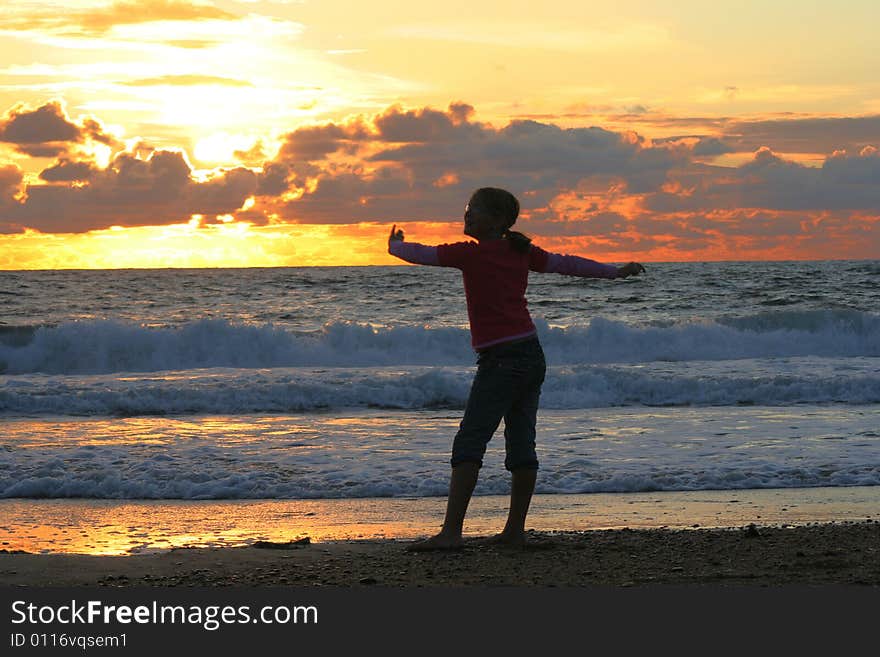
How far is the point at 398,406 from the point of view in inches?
553

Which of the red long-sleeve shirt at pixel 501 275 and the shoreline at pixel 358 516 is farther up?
the red long-sleeve shirt at pixel 501 275

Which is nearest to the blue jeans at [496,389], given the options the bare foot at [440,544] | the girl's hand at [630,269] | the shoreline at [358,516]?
the bare foot at [440,544]

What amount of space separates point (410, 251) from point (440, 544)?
5.24 feet

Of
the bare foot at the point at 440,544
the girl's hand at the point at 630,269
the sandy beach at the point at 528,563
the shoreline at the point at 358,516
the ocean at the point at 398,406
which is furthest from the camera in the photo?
the ocean at the point at 398,406

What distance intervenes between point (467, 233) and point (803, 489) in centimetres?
386

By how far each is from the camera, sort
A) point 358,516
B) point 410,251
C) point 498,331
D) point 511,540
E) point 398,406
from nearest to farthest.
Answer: point 410,251 < point 498,331 < point 511,540 < point 358,516 < point 398,406

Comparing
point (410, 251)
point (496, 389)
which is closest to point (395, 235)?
point (410, 251)

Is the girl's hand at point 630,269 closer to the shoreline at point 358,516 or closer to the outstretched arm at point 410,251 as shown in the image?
the outstretched arm at point 410,251

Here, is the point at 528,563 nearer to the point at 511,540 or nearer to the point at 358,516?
the point at 511,540

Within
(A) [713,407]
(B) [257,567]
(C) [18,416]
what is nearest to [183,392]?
(C) [18,416]

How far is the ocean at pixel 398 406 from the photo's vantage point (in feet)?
26.3

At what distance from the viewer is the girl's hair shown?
5191mm

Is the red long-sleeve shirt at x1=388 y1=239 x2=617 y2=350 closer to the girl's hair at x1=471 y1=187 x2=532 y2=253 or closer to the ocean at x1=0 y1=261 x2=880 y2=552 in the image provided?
the girl's hair at x1=471 y1=187 x2=532 y2=253

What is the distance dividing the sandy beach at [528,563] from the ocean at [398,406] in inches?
75.3
